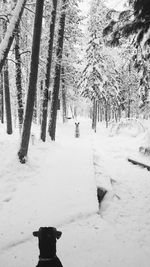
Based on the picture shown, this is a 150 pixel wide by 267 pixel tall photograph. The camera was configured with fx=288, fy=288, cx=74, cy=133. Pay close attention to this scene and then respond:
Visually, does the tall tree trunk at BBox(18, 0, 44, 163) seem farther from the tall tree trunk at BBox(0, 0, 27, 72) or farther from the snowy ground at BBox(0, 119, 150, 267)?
the tall tree trunk at BBox(0, 0, 27, 72)

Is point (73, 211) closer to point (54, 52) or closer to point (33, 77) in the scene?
point (33, 77)

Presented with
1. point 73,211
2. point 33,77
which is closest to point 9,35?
point 33,77

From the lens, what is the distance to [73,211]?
735cm

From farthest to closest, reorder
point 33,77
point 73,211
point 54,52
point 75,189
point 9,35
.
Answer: point 54,52 < point 33,77 < point 9,35 < point 75,189 < point 73,211

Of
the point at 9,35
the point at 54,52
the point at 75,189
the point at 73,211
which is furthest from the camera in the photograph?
the point at 54,52

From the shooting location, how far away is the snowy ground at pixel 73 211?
18.6ft

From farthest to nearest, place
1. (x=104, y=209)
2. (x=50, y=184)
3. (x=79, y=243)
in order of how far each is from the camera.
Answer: (x=50, y=184) → (x=104, y=209) → (x=79, y=243)

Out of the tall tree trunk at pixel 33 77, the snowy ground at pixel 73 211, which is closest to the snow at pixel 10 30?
the tall tree trunk at pixel 33 77

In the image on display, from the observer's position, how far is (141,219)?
25.4ft

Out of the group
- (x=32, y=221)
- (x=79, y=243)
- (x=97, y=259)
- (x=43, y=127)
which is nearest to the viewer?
(x=97, y=259)

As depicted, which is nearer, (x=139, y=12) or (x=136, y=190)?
(x=139, y=12)

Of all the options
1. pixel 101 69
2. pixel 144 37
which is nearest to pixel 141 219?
pixel 144 37

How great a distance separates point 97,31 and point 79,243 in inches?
1106

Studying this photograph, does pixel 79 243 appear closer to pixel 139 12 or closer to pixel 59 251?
pixel 59 251
